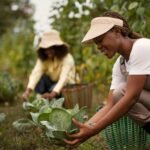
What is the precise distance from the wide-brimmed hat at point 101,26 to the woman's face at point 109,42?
27 mm

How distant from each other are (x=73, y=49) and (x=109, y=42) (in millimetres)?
3778

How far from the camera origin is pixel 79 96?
496 centimetres

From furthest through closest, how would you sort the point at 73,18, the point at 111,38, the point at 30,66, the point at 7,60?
the point at 7,60, the point at 30,66, the point at 73,18, the point at 111,38

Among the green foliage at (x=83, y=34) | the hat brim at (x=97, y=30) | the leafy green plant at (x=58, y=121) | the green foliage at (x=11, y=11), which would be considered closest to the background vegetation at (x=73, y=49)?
the green foliage at (x=83, y=34)

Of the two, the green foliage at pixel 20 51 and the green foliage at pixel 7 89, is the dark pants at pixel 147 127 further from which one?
the green foliage at pixel 20 51

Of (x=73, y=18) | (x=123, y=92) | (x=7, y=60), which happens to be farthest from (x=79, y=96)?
(x=7, y=60)

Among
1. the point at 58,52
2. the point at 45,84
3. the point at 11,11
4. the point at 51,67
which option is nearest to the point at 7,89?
the point at 45,84

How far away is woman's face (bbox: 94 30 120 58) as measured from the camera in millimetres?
2621

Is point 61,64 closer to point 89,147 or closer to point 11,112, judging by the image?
point 11,112

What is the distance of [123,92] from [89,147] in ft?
2.52

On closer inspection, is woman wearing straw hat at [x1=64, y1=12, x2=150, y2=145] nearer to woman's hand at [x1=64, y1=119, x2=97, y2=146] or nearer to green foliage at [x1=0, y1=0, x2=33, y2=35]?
woman's hand at [x1=64, y1=119, x2=97, y2=146]

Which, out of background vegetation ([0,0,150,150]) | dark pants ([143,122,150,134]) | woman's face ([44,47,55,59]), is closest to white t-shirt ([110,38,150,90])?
dark pants ([143,122,150,134])

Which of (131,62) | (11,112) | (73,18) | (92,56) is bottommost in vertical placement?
(11,112)

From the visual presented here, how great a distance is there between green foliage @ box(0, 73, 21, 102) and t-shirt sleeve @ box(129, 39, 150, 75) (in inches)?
142
